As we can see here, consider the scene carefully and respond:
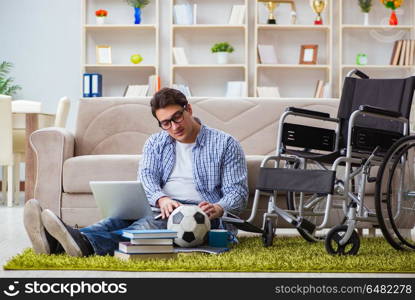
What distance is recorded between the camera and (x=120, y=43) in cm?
714

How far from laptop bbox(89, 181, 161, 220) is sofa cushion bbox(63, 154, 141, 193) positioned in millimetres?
732

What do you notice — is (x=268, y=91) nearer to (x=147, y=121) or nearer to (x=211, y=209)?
(x=147, y=121)

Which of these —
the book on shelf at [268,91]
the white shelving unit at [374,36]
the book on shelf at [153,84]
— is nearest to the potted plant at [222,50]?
the book on shelf at [268,91]

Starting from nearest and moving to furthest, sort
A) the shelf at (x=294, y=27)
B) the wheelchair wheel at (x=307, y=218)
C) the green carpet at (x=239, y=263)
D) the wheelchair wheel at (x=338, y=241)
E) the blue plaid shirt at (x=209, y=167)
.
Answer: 1. the green carpet at (x=239, y=263)
2. the wheelchair wheel at (x=338, y=241)
3. the blue plaid shirt at (x=209, y=167)
4. the wheelchair wheel at (x=307, y=218)
5. the shelf at (x=294, y=27)

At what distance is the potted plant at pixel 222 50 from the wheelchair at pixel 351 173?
3456 mm

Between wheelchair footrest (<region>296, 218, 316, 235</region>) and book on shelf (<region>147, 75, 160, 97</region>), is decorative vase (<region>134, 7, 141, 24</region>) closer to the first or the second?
book on shelf (<region>147, 75, 160, 97</region>)

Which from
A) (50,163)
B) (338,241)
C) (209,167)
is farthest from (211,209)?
(50,163)

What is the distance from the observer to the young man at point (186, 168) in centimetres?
278

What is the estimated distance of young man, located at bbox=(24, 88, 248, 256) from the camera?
278cm

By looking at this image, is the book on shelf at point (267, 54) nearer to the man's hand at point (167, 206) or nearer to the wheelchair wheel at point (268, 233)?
the wheelchair wheel at point (268, 233)

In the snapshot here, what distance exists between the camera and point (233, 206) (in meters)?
2.85

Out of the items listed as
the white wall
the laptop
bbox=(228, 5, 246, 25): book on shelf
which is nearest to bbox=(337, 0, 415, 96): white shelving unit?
bbox=(228, 5, 246, 25): book on shelf

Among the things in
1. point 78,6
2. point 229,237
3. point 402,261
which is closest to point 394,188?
point 402,261

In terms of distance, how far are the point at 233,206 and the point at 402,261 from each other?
2.23 feet
